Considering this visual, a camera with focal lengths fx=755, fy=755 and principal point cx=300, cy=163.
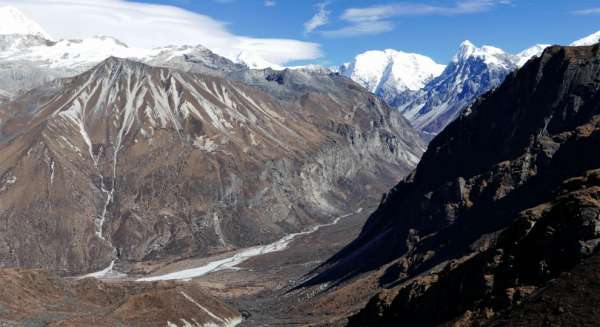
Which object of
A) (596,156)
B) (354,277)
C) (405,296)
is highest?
(596,156)

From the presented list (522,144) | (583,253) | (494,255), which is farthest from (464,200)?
(583,253)

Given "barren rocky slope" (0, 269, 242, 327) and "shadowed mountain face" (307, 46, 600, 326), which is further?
Answer: "barren rocky slope" (0, 269, 242, 327)

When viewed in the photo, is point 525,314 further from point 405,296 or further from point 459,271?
point 405,296

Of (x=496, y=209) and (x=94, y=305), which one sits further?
(x=94, y=305)

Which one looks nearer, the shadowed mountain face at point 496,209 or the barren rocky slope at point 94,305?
the shadowed mountain face at point 496,209

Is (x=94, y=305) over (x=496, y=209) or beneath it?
beneath

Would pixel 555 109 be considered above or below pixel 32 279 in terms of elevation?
above

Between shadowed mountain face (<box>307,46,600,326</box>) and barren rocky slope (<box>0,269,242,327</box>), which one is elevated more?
shadowed mountain face (<box>307,46,600,326</box>)

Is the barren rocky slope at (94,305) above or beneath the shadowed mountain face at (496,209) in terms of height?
beneath
